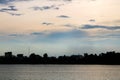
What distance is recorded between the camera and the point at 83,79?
107812mm

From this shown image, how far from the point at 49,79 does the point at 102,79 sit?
14.6 metres

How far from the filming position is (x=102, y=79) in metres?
107

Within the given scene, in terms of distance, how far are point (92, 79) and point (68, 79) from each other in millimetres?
6697

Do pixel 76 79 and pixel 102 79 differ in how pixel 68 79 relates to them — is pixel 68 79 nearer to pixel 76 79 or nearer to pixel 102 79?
pixel 76 79

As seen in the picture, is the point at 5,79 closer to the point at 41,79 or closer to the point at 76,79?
the point at 41,79

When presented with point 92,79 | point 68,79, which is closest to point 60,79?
point 68,79

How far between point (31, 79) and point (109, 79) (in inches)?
835

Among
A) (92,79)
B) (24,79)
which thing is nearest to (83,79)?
(92,79)

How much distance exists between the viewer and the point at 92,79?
106875mm

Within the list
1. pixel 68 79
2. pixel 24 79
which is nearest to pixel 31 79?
pixel 24 79

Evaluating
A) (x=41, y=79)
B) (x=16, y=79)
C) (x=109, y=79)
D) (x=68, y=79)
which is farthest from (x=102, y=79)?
(x=16, y=79)

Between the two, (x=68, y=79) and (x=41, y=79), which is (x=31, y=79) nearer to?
(x=41, y=79)

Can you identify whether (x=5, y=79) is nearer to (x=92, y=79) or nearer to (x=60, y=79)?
(x=60, y=79)

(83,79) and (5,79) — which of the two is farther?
(83,79)
